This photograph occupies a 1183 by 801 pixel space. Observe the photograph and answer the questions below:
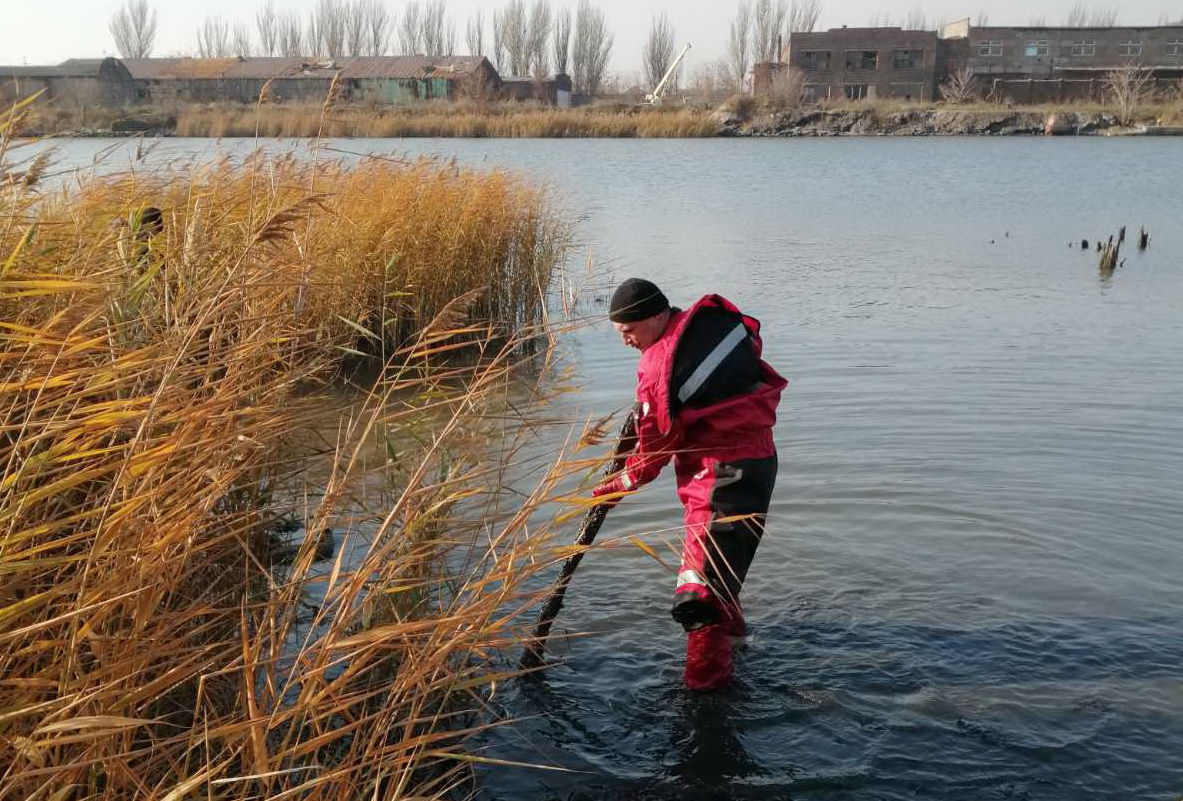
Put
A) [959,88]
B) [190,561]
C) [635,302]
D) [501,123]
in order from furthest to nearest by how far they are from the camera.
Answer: [959,88]
[501,123]
[635,302]
[190,561]

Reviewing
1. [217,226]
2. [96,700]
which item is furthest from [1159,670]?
[217,226]

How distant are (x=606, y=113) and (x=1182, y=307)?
5271 centimetres

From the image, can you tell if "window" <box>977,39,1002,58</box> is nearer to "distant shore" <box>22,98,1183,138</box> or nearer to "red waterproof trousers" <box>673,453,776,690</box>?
"distant shore" <box>22,98,1183,138</box>

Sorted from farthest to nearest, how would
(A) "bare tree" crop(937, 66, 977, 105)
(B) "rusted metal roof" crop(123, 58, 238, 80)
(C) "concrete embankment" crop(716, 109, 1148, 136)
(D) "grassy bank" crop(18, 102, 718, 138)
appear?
(A) "bare tree" crop(937, 66, 977, 105) → (B) "rusted metal roof" crop(123, 58, 238, 80) → (C) "concrete embankment" crop(716, 109, 1148, 136) → (D) "grassy bank" crop(18, 102, 718, 138)

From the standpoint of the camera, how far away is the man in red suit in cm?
424

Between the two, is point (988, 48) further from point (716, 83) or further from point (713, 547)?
point (713, 547)

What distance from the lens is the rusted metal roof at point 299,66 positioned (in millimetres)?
69188

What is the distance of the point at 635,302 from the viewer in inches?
169

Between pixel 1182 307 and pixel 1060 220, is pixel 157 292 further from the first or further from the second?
pixel 1060 220

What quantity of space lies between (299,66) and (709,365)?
70.5m

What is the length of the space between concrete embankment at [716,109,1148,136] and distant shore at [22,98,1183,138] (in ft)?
Result: 0.20

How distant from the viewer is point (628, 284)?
4336mm

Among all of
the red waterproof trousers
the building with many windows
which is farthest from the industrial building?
the red waterproof trousers

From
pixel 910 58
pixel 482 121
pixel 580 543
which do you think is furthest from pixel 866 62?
pixel 580 543
